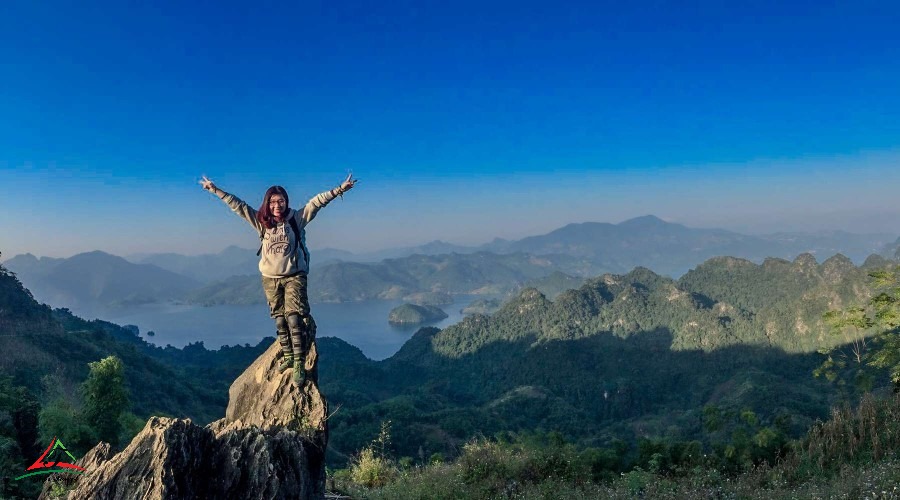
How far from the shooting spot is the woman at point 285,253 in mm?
5902

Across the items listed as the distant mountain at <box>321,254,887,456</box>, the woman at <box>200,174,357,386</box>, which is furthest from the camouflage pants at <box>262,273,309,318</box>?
the distant mountain at <box>321,254,887,456</box>

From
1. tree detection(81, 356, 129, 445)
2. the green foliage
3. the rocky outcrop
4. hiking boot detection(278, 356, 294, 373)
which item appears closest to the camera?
the rocky outcrop

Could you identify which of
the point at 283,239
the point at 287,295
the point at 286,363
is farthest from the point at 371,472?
the point at 283,239

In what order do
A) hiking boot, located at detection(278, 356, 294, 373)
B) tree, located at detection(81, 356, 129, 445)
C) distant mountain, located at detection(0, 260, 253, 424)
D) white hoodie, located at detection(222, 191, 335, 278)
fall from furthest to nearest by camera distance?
1. distant mountain, located at detection(0, 260, 253, 424)
2. tree, located at detection(81, 356, 129, 445)
3. hiking boot, located at detection(278, 356, 294, 373)
4. white hoodie, located at detection(222, 191, 335, 278)

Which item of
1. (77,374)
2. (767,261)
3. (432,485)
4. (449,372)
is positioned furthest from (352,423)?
(767,261)

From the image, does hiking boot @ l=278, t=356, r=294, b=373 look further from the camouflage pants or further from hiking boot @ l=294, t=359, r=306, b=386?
the camouflage pants

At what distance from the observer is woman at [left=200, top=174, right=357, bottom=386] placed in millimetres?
5902

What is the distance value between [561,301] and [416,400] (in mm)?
101654

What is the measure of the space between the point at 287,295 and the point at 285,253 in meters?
0.59

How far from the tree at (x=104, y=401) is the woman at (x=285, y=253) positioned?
70.7 feet

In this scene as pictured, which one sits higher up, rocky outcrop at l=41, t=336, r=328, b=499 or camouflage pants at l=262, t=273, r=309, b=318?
camouflage pants at l=262, t=273, r=309, b=318

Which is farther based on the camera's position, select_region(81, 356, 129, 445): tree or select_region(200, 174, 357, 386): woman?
select_region(81, 356, 129, 445): tree

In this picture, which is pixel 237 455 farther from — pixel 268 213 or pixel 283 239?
pixel 268 213

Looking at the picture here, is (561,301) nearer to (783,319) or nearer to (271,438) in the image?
(783,319)
